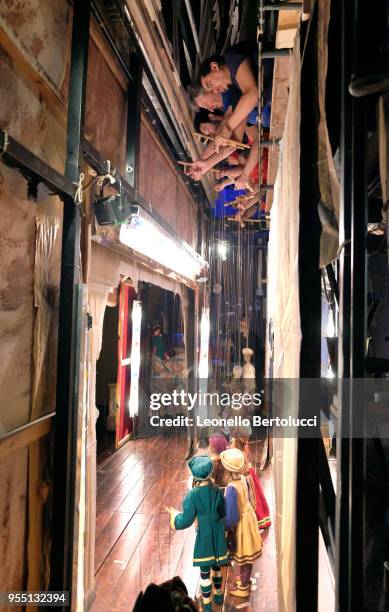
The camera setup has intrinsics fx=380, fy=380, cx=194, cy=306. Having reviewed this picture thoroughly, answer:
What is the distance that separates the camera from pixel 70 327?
2.28 meters

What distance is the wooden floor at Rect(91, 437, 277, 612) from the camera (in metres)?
3.35

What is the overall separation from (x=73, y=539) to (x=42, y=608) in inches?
14.3

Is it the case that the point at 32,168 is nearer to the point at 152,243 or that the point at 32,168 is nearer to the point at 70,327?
the point at 70,327

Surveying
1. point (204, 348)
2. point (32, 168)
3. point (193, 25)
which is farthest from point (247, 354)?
point (32, 168)

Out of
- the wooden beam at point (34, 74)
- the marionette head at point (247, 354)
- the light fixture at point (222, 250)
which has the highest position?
the light fixture at point (222, 250)

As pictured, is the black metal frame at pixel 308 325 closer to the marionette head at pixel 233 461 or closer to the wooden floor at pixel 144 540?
the marionette head at pixel 233 461

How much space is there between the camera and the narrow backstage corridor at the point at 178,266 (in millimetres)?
1051

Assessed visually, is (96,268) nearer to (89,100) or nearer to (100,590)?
(89,100)

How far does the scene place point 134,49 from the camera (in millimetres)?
3240

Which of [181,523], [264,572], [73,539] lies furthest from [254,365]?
[73,539]

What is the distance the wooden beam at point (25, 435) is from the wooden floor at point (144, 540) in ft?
6.60

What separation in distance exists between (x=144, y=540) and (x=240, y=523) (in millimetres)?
1348

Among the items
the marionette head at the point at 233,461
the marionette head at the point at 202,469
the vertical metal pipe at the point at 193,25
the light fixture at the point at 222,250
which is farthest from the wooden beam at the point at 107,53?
the light fixture at the point at 222,250

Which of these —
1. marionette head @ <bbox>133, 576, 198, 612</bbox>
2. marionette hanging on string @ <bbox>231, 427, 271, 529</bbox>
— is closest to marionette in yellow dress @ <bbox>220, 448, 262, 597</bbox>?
marionette hanging on string @ <bbox>231, 427, 271, 529</bbox>
